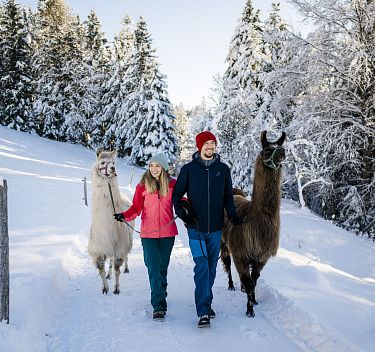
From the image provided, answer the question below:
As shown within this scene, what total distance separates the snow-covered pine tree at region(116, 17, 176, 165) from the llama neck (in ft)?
83.3

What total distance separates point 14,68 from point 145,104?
1321 centimetres

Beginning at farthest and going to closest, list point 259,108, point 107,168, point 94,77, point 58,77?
point 94,77
point 58,77
point 259,108
point 107,168

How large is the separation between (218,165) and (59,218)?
28.1 ft

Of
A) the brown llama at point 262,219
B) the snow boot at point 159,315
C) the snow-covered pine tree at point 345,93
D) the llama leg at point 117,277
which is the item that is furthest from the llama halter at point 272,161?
the snow-covered pine tree at point 345,93

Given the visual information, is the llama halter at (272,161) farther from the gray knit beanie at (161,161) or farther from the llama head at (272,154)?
the gray knit beanie at (161,161)

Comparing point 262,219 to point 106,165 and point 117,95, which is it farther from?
point 117,95

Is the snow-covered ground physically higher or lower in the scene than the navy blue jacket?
lower

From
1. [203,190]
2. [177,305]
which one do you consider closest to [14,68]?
[177,305]

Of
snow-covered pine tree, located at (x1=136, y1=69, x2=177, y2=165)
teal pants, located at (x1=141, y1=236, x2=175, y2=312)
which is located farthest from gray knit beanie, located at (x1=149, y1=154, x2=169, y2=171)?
snow-covered pine tree, located at (x1=136, y1=69, x2=177, y2=165)

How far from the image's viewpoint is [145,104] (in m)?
29.9

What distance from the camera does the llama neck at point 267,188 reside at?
187 inches

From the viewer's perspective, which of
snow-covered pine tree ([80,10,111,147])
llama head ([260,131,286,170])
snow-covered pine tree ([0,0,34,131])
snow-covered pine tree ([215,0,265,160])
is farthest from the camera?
snow-covered pine tree ([80,10,111,147])

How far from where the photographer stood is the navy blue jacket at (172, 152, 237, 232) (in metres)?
4.55

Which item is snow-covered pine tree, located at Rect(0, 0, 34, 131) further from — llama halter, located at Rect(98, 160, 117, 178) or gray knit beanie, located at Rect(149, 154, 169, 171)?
gray knit beanie, located at Rect(149, 154, 169, 171)
